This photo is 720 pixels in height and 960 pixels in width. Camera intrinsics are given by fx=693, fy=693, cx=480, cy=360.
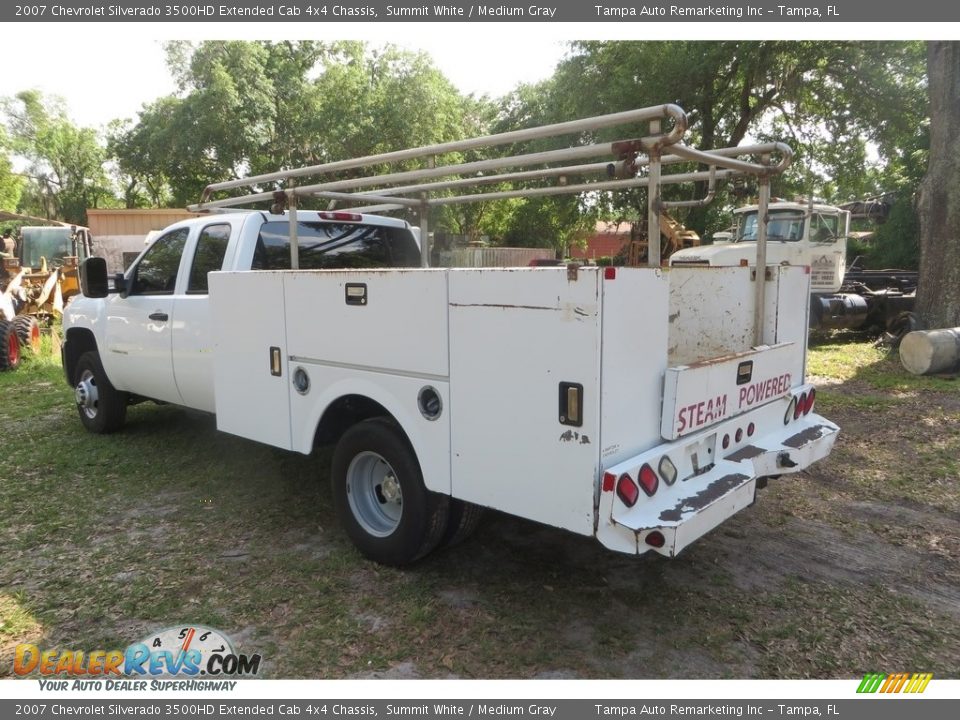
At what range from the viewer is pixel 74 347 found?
271 inches

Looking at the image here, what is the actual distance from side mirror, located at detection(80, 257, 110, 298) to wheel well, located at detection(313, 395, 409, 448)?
8.72 ft

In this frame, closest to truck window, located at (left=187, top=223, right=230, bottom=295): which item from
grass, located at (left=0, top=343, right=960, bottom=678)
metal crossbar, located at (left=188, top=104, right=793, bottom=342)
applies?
metal crossbar, located at (left=188, top=104, right=793, bottom=342)

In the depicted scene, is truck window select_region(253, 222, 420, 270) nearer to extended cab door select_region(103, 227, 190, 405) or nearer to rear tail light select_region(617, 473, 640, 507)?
extended cab door select_region(103, 227, 190, 405)

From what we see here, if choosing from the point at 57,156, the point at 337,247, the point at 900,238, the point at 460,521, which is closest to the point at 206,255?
the point at 337,247

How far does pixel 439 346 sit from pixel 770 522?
8.73 feet

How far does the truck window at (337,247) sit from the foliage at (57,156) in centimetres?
4743

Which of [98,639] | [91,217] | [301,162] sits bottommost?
[98,639]

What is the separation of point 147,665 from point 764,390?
334 cm

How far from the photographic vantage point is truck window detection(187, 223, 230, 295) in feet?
16.5

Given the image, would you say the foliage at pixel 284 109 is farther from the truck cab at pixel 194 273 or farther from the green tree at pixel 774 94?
the truck cab at pixel 194 273

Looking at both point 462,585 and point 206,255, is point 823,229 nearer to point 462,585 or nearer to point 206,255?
point 206,255

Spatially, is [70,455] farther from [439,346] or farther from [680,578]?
[680,578]

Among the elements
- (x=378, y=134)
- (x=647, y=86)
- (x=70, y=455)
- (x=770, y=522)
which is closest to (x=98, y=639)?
(x=70, y=455)

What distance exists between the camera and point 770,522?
449 cm
